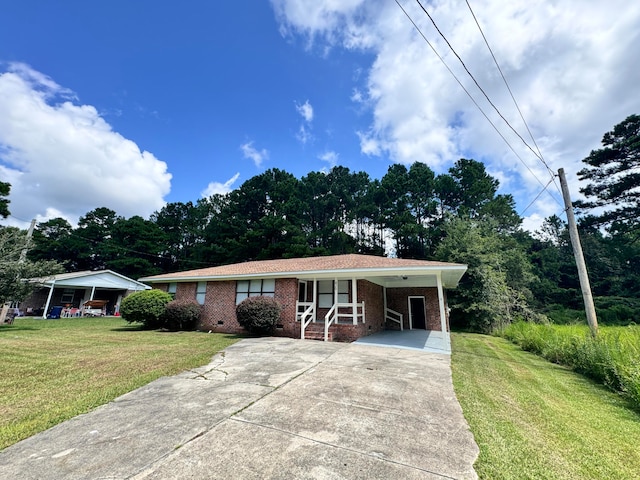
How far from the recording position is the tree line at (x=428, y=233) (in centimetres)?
2119

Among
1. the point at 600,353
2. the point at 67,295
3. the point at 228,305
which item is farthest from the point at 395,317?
the point at 67,295

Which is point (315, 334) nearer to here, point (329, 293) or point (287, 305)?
point (287, 305)

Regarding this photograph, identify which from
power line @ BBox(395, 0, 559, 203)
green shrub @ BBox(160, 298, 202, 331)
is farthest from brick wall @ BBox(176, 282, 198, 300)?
power line @ BBox(395, 0, 559, 203)

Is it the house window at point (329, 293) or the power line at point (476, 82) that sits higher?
the power line at point (476, 82)

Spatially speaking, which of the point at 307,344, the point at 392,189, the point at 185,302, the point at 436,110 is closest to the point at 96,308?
the point at 185,302

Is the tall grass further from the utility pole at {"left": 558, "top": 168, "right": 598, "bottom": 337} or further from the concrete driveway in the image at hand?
the concrete driveway

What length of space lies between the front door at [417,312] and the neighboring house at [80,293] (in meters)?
Answer: 23.7

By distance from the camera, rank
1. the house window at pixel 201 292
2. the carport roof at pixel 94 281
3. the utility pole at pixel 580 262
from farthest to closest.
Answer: the carport roof at pixel 94 281 → the house window at pixel 201 292 → the utility pole at pixel 580 262

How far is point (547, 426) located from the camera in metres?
3.62

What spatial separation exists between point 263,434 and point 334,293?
882 cm

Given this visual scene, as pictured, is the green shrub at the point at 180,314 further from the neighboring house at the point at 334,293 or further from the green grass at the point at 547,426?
the green grass at the point at 547,426

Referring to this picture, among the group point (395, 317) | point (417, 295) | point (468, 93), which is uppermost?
point (468, 93)

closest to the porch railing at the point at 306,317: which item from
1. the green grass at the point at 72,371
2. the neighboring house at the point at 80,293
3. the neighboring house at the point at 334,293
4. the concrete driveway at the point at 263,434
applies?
the neighboring house at the point at 334,293

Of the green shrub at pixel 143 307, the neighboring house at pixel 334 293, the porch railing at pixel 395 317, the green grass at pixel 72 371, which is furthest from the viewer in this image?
the porch railing at pixel 395 317
